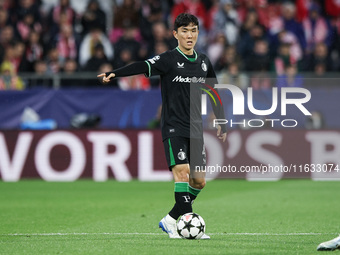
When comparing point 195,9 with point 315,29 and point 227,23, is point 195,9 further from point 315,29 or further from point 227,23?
point 315,29

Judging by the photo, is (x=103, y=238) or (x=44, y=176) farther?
(x=44, y=176)

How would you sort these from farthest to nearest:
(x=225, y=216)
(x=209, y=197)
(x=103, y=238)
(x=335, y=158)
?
(x=335, y=158)
(x=209, y=197)
(x=225, y=216)
(x=103, y=238)

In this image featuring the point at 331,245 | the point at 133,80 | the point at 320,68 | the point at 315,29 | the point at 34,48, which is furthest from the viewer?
the point at 315,29

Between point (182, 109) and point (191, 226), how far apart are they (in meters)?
1.25

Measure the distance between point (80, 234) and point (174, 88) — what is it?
1.89 metres

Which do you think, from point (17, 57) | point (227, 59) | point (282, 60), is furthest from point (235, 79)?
point (17, 57)

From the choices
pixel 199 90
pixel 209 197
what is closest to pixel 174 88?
pixel 199 90

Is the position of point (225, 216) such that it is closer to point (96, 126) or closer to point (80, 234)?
point (80, 234)

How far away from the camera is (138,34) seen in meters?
19.5

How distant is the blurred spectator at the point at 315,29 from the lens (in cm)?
1922

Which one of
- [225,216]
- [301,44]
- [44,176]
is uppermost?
[301,44]

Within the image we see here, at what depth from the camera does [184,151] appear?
8.19 meters

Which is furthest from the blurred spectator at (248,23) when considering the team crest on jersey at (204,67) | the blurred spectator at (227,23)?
the team crest on jersey at (204,67)

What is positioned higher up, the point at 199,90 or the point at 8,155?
the point at 199,90
